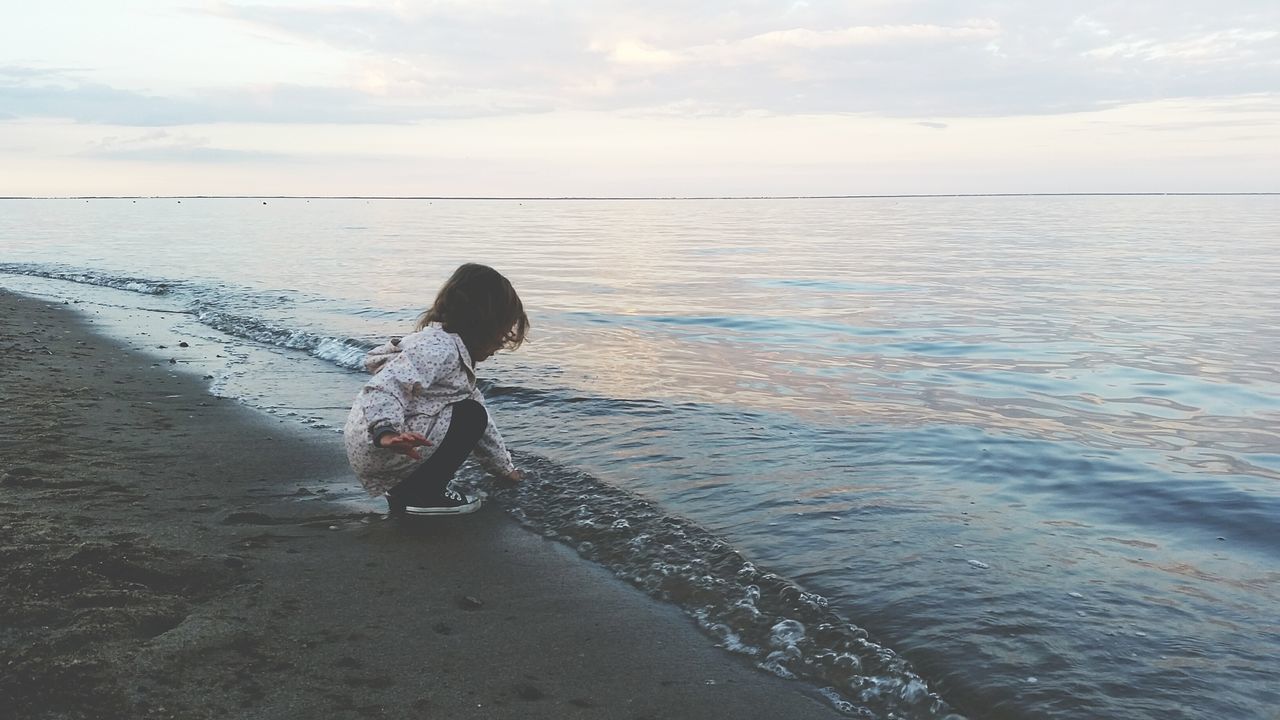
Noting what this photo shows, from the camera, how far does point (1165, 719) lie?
336 cm

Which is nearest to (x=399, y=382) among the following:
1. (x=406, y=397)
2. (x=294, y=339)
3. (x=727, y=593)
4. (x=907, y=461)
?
(x=406, y=397)

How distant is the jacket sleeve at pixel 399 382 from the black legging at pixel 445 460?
289mm

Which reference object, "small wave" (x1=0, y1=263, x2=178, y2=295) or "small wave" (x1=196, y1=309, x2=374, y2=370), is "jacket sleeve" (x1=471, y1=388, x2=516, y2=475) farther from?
"small wave" (x1=0, y1=263, x2=178, y2=295)

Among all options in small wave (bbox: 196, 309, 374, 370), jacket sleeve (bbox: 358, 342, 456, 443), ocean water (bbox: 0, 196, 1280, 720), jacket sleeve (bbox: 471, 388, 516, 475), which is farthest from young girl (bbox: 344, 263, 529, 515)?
small wave (bbox: 196, 309, 374, 370)

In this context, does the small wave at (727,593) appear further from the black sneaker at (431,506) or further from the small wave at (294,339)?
the small wave at (294,339)

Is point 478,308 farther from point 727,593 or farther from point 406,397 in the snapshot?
point 727,593

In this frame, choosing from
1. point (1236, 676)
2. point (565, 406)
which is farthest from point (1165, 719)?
point (565, 406)

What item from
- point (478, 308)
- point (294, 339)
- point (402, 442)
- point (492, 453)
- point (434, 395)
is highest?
point (478, 308)

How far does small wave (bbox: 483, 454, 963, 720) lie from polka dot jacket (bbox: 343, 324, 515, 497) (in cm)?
84

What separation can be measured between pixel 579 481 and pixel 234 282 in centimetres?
2019

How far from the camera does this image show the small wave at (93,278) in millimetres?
21947

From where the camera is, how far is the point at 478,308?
5.18m

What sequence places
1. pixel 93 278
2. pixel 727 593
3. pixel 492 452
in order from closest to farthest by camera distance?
pixel 727 593 → pixel 492 452 → pixel 93 278

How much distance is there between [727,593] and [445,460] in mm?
1853
